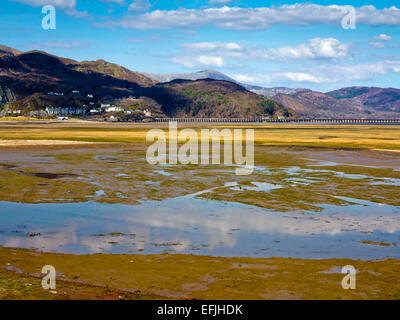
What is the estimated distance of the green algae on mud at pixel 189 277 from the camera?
12.9 metres

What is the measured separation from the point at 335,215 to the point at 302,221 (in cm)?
239

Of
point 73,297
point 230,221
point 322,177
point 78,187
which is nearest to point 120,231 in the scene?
point 230,221

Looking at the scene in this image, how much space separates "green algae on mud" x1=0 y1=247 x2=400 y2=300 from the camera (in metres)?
12.9

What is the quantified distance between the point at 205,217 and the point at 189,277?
9180 mm

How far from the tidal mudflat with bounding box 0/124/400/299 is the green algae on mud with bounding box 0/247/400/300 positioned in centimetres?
10

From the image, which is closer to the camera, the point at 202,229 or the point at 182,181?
the point at 202,229

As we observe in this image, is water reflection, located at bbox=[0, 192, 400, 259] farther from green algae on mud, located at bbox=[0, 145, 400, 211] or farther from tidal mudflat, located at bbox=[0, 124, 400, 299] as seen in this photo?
green algae on mud, located at bbox=[0, 145, 400, 211]

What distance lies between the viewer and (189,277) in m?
14.6

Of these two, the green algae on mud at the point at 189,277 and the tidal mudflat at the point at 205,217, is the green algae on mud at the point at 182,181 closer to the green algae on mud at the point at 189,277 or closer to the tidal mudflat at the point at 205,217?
the tidal mudflat at the point at 205,217

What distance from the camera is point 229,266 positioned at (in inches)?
619

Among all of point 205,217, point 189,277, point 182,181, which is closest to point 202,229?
point 205,217

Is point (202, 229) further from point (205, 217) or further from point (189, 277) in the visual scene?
point (189, 277)

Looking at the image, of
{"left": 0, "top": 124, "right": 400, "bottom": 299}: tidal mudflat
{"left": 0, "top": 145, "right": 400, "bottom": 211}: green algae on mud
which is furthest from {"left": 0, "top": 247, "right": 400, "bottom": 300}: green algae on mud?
{"left": 0, "top": 145, "right": 400, "bottom": 211}: green algae on mud
